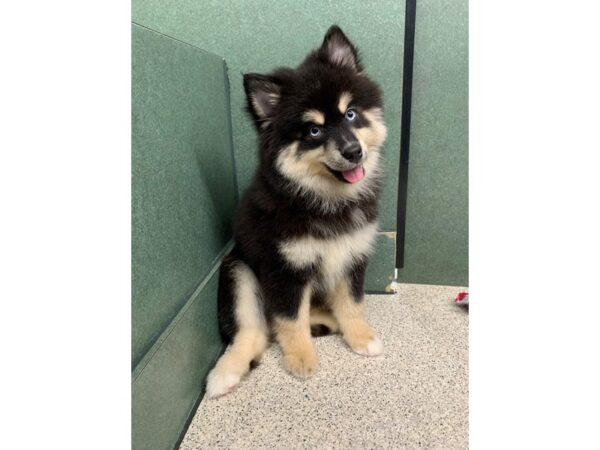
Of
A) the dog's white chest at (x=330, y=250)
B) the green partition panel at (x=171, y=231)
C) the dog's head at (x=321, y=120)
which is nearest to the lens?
the green partition panel at (x=171, y=231)

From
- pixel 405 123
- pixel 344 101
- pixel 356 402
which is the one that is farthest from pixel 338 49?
pixel 356 402

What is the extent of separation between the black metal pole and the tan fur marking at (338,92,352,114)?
70 cm

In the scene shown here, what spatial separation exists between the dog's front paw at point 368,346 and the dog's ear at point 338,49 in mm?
1304

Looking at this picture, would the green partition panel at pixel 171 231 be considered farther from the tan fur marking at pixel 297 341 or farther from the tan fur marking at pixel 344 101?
the tan fur marking at pixel 344 101

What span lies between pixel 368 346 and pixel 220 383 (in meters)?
0.72

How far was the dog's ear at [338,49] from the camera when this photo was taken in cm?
169

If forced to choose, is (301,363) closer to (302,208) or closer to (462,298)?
(302,208)

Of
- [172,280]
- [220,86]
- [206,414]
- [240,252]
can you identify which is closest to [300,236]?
[240,252]

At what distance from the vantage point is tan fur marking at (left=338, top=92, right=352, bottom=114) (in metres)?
1.60

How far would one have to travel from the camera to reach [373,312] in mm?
2268

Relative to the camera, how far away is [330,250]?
5.69 ft

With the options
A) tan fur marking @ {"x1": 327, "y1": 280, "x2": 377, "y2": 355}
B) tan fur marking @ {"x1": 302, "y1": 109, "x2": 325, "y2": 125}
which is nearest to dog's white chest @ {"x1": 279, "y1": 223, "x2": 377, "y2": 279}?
tan fur marking @ {"x1": 327, "y1": 280, "x2": 377, "y2": 355}

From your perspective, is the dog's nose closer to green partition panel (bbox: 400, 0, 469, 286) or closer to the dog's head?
the dog's head

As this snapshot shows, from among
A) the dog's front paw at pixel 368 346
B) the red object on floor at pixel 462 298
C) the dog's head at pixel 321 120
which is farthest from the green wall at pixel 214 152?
the dog's front paw at pixel 368 346
